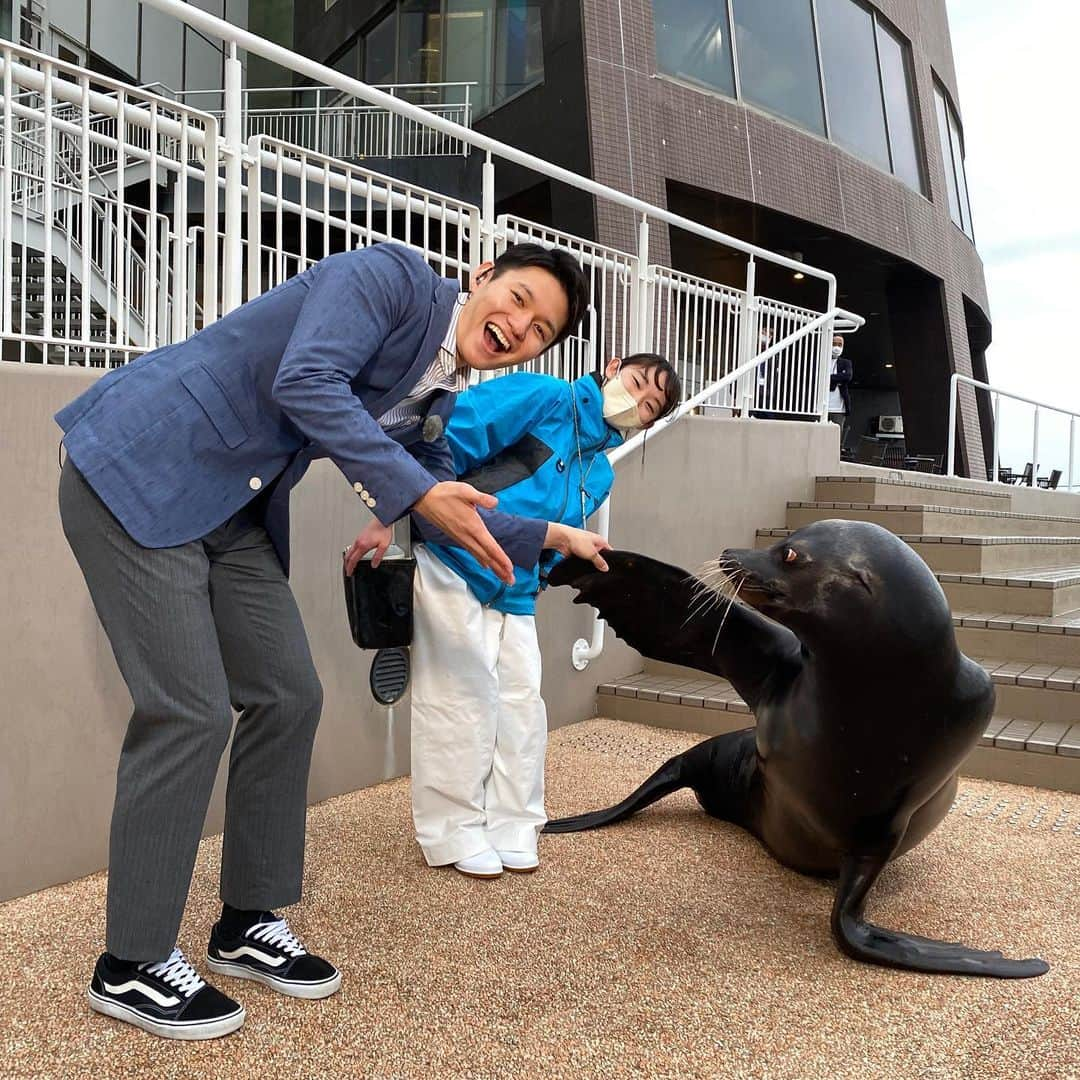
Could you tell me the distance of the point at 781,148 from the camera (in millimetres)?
12125

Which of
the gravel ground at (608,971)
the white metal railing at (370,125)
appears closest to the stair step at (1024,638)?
the gravel ground at (608,971)

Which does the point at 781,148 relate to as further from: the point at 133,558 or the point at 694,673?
the point at 133,558

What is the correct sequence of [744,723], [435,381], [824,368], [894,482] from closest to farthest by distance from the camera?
[435,381] < [744,723] < [894,482] < [824,368]

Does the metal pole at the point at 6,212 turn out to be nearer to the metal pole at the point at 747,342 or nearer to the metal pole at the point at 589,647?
the metal pole at the point at 589,647

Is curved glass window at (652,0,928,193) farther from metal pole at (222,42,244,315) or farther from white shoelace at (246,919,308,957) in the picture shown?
white shoelace at (246,919,308,957)

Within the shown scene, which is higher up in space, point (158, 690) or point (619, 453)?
point (619, 453)

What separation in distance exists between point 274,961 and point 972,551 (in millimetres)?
4312

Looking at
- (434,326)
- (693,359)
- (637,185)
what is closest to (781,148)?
(637,185)

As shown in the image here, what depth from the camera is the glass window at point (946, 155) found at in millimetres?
15305

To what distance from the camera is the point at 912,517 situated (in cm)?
579

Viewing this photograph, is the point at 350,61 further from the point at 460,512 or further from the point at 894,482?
the point at 460,512

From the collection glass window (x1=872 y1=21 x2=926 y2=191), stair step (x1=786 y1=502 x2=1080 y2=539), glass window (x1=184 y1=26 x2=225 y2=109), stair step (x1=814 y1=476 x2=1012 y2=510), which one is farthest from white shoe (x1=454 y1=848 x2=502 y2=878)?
glass window (x1=184 y1=26 x2=225 y2=109)

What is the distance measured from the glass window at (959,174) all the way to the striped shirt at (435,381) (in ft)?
53.4

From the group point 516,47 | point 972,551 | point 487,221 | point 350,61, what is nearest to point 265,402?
point 487,221
